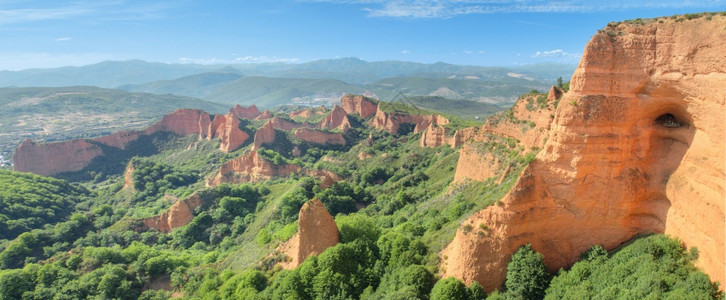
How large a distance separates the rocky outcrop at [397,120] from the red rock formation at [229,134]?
37.1m

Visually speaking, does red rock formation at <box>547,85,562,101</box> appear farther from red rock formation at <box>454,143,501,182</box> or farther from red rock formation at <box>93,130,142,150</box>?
red rock formation at <box>93,130,142,150</box>

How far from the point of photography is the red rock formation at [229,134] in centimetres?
9825

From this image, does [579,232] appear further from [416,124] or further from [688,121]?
[416,124]

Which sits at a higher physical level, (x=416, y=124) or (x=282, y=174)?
(x=416, y=124)

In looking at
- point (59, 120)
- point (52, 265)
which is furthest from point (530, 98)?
point (59, 120)

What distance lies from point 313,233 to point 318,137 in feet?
246

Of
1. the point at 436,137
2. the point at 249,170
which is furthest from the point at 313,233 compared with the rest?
the point at 436,137

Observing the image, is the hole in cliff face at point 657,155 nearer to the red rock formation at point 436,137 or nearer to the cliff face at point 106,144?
the red rock formation at point 436,137

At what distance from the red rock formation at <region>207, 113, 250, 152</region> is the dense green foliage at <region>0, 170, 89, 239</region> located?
3147cm

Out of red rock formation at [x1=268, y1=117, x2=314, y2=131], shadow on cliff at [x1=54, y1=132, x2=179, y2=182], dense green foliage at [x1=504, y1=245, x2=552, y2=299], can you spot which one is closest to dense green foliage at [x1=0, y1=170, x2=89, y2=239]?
shadow on cliff at [x1=54, y1=132, x2=179, y2=182]

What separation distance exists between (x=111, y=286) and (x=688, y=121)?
1785 inches

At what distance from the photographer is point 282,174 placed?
7769 centimetres

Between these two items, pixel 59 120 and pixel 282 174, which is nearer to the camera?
pixel 282 174

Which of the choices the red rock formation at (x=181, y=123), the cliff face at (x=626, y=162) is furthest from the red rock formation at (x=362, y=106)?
the cliff face at (x=626, y=162)
